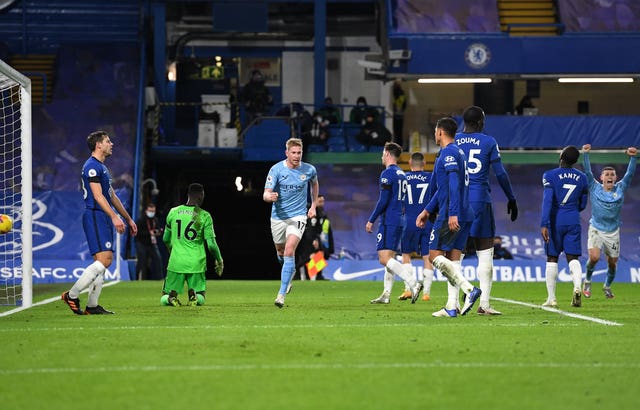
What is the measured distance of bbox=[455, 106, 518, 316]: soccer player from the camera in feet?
41.5

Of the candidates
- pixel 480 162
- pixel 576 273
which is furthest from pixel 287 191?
pixel 576 273

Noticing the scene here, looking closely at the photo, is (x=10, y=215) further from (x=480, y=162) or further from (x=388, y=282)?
(x=480, y=162)

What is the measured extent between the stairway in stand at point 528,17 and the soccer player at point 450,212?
23219mm

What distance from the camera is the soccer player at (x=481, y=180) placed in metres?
12.7

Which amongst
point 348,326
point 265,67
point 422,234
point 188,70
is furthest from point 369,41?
point 348,326

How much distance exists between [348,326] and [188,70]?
31735 mm

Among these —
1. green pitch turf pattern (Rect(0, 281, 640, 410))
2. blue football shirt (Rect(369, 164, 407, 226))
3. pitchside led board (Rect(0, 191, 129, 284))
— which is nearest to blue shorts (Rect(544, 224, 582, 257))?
green pitch turf pattern (Rect(0, 281, 640, 410))

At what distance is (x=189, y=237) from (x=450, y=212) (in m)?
4.90

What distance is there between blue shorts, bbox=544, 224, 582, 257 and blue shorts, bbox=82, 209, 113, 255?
17.9 feet

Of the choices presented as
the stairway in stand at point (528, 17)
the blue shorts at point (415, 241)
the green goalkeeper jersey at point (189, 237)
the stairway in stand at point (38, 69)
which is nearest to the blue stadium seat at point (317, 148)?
the stairway in stand at point (528, 17)

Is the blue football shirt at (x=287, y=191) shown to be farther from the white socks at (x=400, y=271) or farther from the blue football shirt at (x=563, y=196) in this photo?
the blue football shirt at (x=563, y=196)

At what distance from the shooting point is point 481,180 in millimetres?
12750

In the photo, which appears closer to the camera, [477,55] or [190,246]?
[190,246]

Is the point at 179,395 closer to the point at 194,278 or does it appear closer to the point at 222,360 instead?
the point at 222,360
